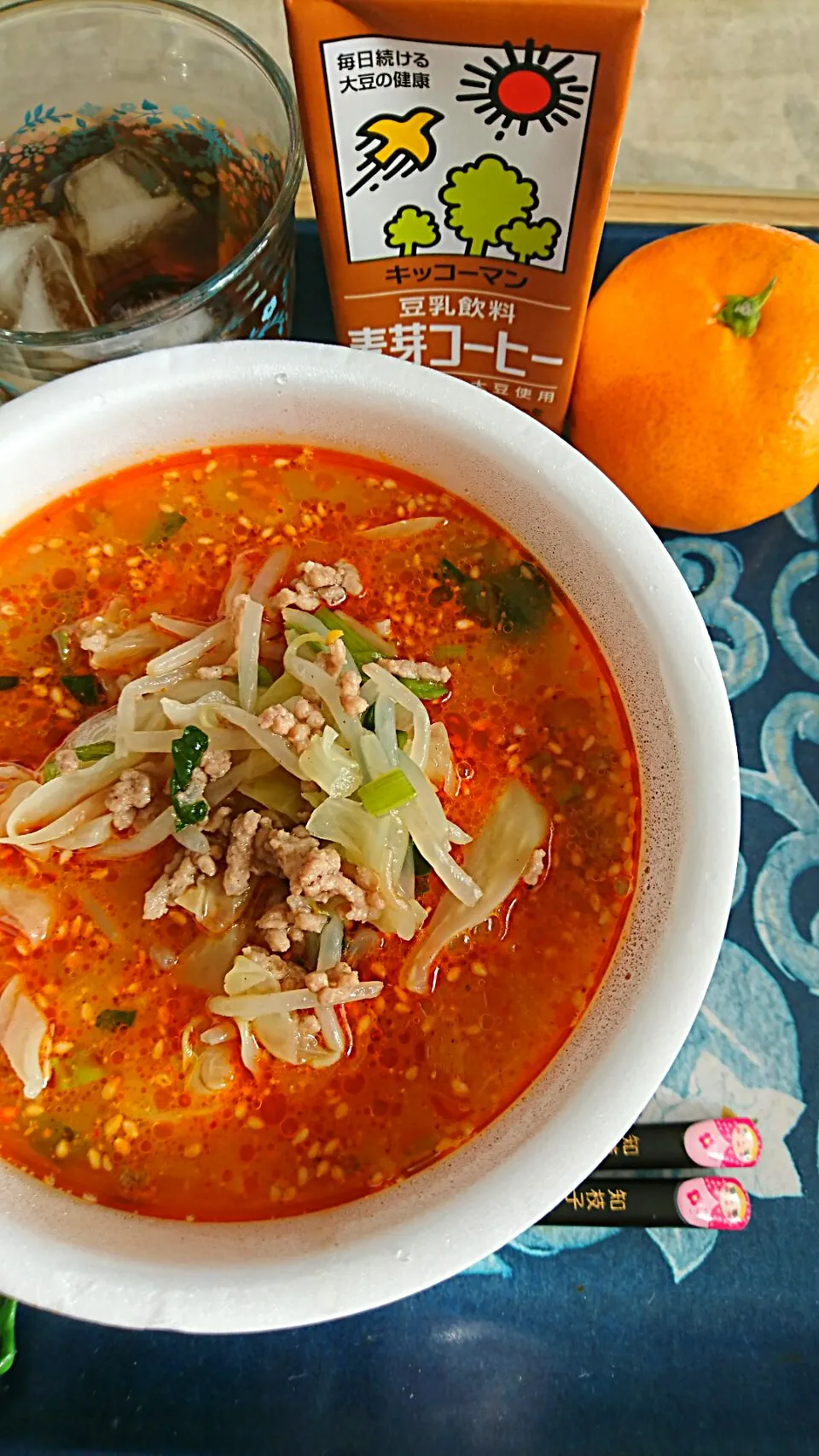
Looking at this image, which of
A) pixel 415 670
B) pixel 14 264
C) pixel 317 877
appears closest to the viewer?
pixel 317 877

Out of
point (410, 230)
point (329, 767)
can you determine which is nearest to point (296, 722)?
point (329, 767)

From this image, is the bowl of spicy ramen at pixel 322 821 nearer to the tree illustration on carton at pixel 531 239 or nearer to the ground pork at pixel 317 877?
the ground pork at pixel 317 877

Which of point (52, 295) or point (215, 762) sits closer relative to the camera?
point (215, 762)

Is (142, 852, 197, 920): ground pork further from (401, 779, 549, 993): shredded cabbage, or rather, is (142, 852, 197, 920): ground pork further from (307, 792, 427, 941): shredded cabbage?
(401, 779, 549, 993): shredded cabbage

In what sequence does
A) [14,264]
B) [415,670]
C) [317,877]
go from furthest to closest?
1. [14,264]
2. [415,670]
3. [317,877]

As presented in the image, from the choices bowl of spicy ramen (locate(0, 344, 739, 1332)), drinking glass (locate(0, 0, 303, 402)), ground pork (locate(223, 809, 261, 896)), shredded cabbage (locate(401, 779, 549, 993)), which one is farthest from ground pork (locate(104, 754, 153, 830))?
drinking glass (locate(0, 0, 303, 402))

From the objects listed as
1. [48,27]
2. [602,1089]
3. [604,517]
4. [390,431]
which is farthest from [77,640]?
[48,27]

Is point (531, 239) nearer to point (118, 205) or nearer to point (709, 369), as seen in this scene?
point (709, 369)
